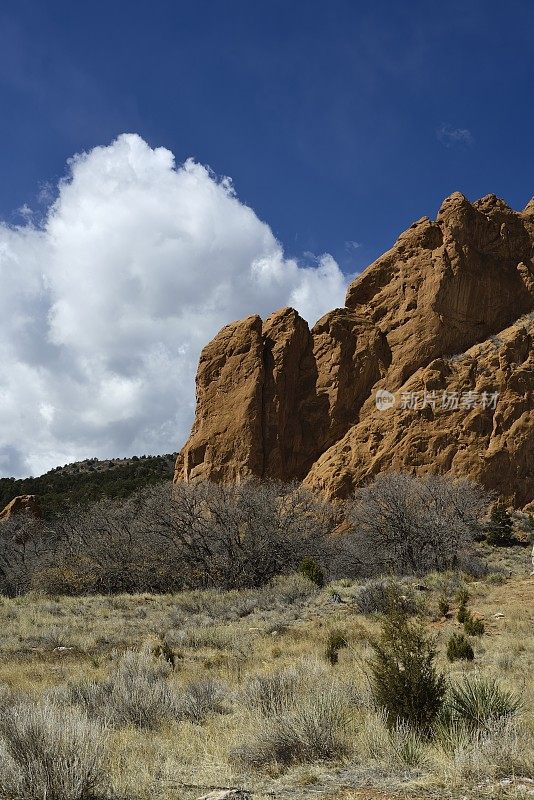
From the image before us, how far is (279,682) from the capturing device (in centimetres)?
730

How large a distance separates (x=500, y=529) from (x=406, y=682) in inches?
1360

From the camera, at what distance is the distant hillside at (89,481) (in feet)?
224

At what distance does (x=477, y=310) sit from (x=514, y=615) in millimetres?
37940

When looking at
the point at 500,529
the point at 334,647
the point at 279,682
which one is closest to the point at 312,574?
the point at 334,647

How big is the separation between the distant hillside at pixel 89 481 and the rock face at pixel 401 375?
21392 mm

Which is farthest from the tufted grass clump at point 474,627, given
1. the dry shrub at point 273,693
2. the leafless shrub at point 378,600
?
the dry shrub at point 273,693

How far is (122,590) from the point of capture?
31578 mm

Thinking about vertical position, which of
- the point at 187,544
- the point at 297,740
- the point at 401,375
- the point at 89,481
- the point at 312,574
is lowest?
the point at 297,740

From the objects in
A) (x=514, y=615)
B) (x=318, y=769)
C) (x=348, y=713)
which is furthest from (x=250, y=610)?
(x=318, y=769)

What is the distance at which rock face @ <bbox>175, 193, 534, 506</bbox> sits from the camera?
142 ft

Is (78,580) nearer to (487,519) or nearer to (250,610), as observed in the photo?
(250,610)

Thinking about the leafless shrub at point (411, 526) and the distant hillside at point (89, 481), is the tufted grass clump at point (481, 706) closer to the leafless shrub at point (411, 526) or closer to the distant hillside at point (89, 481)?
the leafless shrub at point (411, 526)

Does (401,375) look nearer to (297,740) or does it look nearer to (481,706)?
(481,706)

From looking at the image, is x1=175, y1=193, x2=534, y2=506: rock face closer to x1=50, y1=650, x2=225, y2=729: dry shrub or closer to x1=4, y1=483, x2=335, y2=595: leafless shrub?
x1=4, y1=483, x2=335, y2=595: leafless shrub
